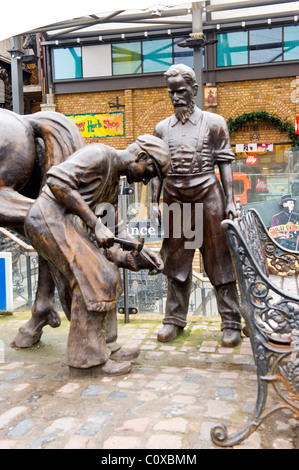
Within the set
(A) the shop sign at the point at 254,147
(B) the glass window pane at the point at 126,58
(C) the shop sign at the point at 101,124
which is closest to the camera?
(A) the shop sign at the point at 254,147

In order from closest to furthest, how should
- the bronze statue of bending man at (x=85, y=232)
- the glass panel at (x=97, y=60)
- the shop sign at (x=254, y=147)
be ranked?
the bronze statue of bending man at (x=85, y=232)
the shop sign at (x=254, y=147)
the glass panel at (x=97, y=60)

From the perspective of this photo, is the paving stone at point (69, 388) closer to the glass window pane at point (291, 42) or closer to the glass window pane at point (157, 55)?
the glass window pane at point (291, 42)

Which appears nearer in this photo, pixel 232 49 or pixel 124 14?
pixel 124 14

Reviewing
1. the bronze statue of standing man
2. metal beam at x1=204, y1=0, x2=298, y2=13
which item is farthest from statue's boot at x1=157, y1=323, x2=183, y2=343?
metal beam at x1=204, y1=0, x2=298, y2=13

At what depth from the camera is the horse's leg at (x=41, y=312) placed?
410cm

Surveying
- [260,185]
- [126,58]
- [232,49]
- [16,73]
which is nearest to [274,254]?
[260,185]

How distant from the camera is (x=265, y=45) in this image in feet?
49.1

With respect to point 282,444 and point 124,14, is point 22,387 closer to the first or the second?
point 282,444

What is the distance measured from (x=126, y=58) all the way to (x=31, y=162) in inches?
535

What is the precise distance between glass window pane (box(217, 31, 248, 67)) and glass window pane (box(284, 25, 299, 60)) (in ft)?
3.81

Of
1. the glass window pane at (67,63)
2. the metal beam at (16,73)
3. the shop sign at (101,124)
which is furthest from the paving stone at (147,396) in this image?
the glass window pane at (67,63)

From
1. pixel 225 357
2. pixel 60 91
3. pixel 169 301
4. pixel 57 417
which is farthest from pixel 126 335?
pixel 60 91

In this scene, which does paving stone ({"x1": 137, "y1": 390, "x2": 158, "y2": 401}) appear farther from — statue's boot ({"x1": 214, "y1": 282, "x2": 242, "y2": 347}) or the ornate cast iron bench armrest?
the ornate cast iron bench armrest

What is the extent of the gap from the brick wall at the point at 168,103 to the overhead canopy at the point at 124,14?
2.05 meters
